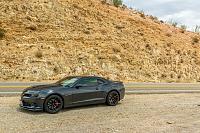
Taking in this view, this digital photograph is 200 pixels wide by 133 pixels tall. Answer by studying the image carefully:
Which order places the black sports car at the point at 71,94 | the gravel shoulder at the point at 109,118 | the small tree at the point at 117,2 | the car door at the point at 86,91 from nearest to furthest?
the gravel shoulder at the point at 109,118
the black sports car at the point at 71,94
the car door at the point at 86,91
the small tree at the point at 117,2

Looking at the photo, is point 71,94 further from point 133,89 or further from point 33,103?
point 133,89

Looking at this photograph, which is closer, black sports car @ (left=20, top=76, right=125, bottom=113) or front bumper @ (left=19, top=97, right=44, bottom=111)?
front bumper @ (left=19, top=97, right=44, bottom=111)

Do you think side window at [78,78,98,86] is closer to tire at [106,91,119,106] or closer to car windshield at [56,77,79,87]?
car windshield at [56,77,79,87]

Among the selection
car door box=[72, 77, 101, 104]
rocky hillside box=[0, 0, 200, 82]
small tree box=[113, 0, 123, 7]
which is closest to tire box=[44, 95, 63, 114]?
car door box=[72, 77, 101, 104]

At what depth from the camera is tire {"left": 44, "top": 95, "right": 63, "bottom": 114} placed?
573 inches

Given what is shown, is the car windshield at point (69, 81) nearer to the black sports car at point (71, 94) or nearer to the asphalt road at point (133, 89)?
the black sports car at point (71, 94)

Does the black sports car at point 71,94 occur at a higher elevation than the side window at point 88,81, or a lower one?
lower

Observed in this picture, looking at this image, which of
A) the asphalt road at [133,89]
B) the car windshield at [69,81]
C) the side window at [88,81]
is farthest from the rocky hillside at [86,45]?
the side window at [88,81]

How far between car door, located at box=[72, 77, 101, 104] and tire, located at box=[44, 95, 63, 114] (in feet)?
2.39

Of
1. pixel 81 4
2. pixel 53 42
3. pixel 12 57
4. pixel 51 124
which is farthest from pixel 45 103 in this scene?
pixel 81 4

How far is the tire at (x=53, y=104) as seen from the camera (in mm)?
14555

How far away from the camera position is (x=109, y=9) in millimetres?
47281

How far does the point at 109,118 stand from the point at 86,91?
229 cm

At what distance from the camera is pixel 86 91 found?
52.1 ft
